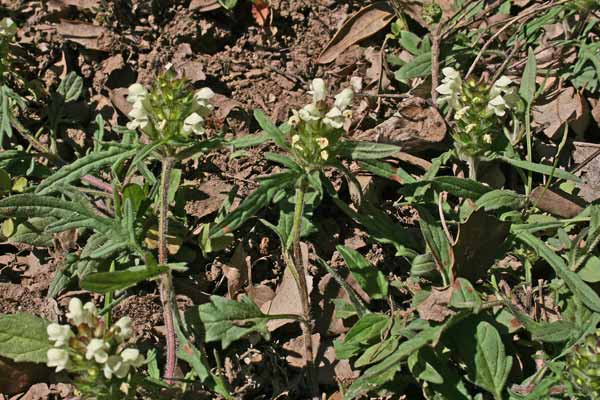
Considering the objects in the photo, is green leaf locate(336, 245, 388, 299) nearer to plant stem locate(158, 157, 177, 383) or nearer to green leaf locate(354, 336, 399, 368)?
green leaf locate(354, 336, 399, 368)

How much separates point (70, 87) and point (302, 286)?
244 cm

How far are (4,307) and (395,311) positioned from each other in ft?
7.90

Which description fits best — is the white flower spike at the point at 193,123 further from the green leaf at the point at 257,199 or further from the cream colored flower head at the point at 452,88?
the cream colored flower head at the point at 452,88

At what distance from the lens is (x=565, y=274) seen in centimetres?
399

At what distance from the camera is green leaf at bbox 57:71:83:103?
5105 millimetres

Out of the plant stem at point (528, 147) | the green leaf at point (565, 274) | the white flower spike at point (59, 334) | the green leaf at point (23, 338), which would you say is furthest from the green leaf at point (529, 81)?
the green leaf at point (23, 338)

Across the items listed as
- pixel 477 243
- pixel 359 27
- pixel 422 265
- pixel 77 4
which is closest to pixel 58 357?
pixel 422 265

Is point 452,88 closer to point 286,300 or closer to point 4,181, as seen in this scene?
point 286,300

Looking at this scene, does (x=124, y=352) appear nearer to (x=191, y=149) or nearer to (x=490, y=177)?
(x=191, y=149)

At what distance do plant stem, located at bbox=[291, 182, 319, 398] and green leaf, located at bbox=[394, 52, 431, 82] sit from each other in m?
1.44

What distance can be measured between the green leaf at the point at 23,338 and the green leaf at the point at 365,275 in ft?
5.65

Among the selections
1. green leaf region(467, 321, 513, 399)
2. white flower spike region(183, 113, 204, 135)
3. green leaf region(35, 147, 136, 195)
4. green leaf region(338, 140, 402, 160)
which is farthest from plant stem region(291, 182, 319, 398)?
green leaf region(35, 147, 136, 195)

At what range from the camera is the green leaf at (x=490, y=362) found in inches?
148

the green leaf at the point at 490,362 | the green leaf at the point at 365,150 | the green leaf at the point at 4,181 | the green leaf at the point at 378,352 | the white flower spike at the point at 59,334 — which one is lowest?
the green leaf at the point at 490,362
